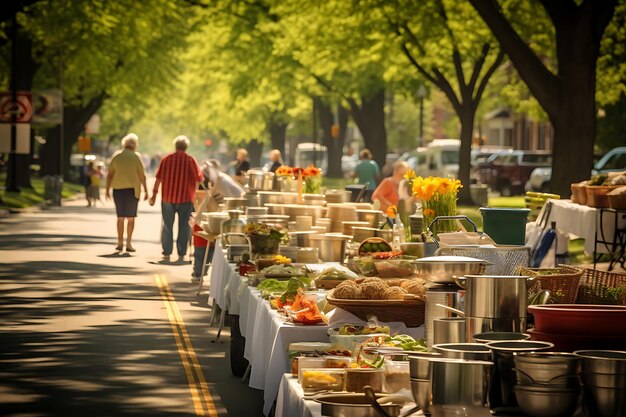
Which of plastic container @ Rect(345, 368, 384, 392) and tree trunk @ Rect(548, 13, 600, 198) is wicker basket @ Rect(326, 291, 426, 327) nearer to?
plastic container @ Rect(345, 368, 384, 392)

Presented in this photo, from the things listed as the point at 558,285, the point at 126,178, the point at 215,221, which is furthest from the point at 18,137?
the point at 558,285

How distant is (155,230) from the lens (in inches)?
1431

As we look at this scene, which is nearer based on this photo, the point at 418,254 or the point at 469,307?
the point at 469,307

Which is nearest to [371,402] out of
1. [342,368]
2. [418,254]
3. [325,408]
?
[325,408]

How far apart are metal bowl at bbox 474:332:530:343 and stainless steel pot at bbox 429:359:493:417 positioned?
0.59m

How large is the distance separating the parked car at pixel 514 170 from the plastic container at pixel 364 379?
5623 centimetres

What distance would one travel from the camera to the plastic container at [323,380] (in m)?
7.10

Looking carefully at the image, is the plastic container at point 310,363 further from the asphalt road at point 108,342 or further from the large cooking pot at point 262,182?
the large cooking pot at point 262,182

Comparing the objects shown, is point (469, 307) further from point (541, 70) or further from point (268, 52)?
point (268, 52)

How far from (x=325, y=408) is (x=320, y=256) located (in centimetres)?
798

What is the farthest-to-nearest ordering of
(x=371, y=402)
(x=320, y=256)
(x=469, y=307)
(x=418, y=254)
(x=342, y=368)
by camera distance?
(x=320, y=256), (x=418, y=254), (x=342, y=368), (x=469, y=307), (x=371, y=402)

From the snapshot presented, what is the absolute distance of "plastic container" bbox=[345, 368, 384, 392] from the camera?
6.86 metres

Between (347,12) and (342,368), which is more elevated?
(347,12)

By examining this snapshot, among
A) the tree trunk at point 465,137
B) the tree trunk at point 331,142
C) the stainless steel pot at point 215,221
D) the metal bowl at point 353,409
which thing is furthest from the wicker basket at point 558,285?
the tree trunk at point 331,142
